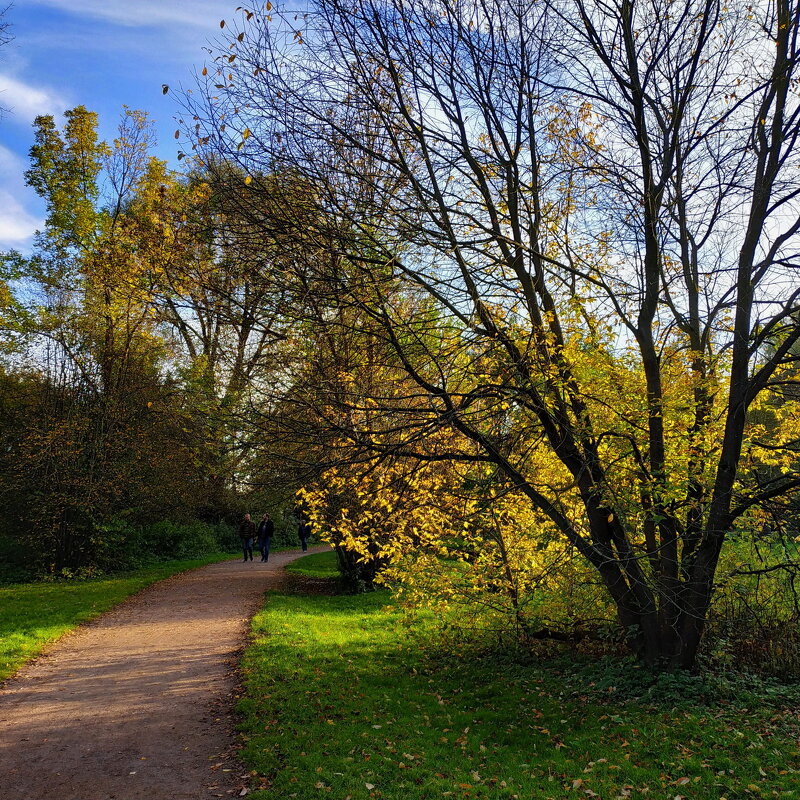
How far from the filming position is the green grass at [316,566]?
19.0m

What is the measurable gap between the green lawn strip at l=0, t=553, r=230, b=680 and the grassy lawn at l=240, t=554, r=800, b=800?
3570 mm

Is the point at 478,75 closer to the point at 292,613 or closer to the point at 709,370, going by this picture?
the point at 709,370

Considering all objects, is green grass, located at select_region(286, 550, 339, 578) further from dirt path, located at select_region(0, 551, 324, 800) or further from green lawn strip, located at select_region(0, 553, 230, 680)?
dirt path, located at select_region(0, 551, 324, 800)

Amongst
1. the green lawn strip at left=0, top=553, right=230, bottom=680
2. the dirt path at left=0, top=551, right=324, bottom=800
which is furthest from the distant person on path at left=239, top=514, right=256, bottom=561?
the dirt path at left=0, top=551, right=324, bottom=800

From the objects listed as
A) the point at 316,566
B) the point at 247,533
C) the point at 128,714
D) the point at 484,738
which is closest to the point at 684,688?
the point at 484,738

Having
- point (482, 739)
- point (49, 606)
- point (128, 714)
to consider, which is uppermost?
point (49, 606)

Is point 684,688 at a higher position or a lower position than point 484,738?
higher

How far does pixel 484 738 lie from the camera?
6.48 meters

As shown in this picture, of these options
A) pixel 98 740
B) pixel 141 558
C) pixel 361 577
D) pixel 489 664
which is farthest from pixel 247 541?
pixel 98 740

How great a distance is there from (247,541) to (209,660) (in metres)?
13.1

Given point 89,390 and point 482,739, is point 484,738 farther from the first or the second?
point 89,390

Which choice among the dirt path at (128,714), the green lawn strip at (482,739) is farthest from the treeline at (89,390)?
the green lawn strip at (482,739)

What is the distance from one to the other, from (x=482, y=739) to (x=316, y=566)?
1512 cm

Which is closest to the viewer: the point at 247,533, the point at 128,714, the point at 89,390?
the point at 128,714
